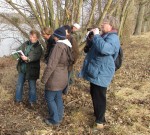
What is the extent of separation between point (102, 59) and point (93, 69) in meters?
0.23

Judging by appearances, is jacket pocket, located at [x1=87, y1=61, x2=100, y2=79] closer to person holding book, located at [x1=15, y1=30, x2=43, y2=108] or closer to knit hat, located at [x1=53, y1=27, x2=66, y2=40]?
knit hat, located at [x1=53, y1=27, x2=66, y2=40]

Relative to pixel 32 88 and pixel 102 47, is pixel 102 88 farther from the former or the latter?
pixel 32 88

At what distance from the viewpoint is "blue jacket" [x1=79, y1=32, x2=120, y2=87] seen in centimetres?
480

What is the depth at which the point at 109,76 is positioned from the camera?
509 centimetres

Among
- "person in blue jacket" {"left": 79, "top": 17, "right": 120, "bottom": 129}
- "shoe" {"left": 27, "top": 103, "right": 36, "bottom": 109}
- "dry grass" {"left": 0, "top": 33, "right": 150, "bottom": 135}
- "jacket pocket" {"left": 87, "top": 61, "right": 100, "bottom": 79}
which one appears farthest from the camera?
"shoe" {"left": 27, "top": 103, "right": 36, "bottom": 109}

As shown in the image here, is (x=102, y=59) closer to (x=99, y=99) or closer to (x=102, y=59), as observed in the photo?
(x=102, y=59)

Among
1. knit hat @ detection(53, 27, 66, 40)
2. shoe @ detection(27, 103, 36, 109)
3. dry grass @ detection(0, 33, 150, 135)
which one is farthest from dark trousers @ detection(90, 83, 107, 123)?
shoe @ detection(27, 103, 36, 109)

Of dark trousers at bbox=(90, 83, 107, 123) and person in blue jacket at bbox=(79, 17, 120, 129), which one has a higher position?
person in blue jacket at bbox=(79, 17, 120, 129)

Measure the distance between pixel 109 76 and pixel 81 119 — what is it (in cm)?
124

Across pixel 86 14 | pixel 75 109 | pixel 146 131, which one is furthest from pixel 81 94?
pixel 86 14

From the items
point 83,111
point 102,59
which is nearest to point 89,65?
point 102,59

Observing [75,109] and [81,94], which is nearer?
[75,109]

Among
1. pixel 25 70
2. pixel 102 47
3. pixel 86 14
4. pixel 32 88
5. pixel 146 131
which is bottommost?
pixel 146 131

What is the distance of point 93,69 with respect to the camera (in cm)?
502
